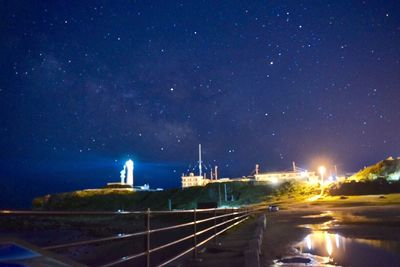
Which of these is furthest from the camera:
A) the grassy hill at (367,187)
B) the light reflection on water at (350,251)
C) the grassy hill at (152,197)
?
the grassy hill at (152,197)

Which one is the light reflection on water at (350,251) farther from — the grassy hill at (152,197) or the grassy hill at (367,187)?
the grassy hill at (152,197)

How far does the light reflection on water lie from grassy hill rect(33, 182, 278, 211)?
74.0 meters

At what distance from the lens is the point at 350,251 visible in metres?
10.7

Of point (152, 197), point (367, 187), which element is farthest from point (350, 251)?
point (152, 197)

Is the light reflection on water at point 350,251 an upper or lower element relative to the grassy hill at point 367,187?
lower

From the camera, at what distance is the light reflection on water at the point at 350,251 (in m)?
9.08

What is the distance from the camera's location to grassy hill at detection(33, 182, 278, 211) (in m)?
93.9

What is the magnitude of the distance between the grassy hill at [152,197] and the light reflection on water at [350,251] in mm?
74030

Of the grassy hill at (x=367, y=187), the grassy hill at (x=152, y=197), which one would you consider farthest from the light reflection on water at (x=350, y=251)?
the grassy hill at (x=152, y=197)

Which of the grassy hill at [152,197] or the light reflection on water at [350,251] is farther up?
the grassy hill at [152,197]

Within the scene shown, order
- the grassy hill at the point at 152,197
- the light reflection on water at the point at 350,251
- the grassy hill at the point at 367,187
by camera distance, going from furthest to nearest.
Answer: the grassy hill at the point at 152,197, the grassy hill at the point at 367,187, the light reflection on water at the point at 350,251

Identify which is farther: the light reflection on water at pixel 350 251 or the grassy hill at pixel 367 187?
the grassy hill at pixel 367 187

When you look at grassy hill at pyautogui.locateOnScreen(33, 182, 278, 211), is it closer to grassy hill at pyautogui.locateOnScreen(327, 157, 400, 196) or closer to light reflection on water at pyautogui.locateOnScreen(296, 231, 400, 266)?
grassy hill at pyautogui.locateOnScreen(327, 157, 400, 196)

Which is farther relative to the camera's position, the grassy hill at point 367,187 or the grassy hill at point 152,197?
the grassy hill at point 152,197
